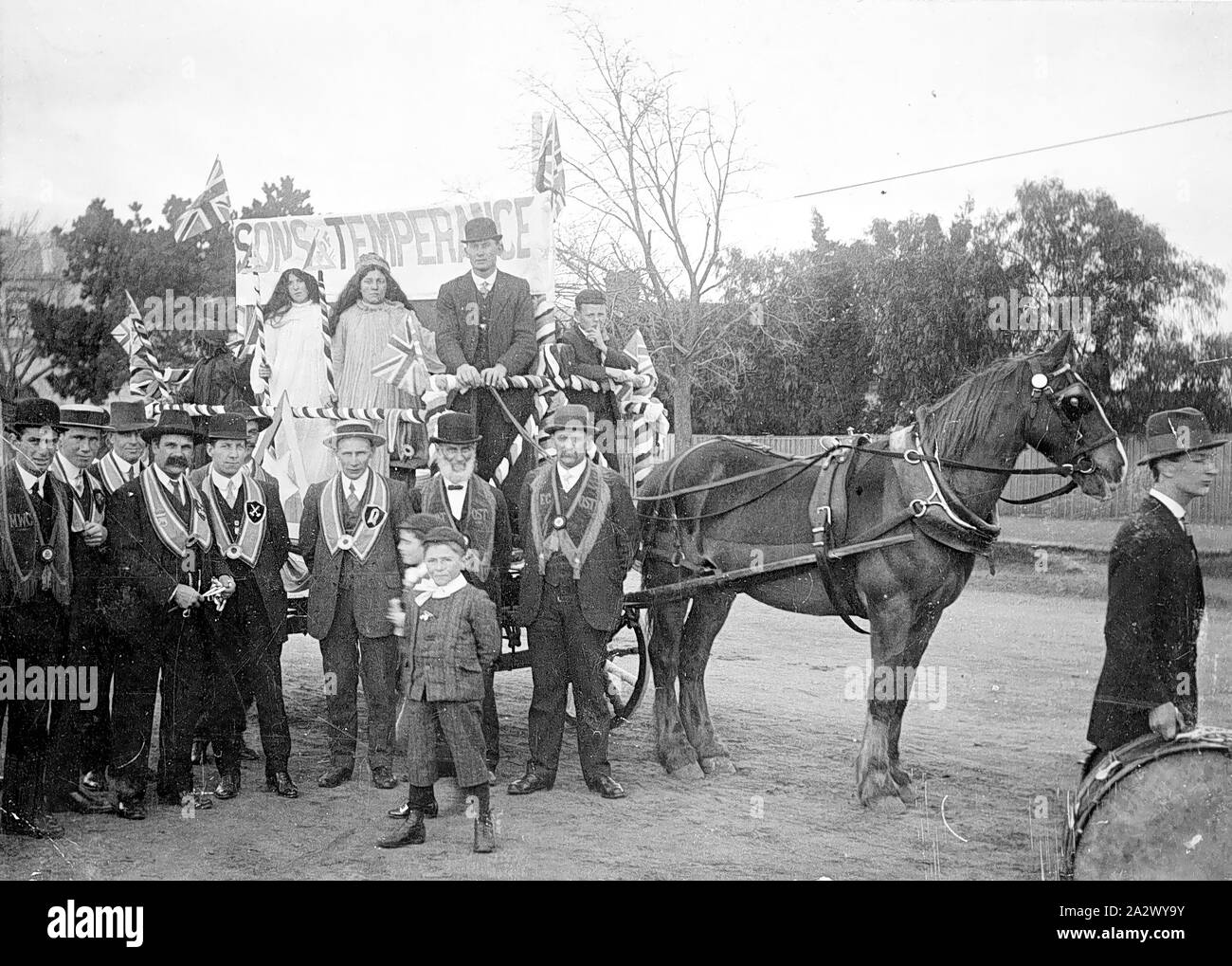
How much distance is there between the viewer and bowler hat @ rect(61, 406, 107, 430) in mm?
5469

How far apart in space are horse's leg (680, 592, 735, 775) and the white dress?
2527 mm

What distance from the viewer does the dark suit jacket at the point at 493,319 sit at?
20.2 feet

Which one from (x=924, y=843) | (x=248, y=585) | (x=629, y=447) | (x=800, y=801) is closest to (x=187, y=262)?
(x=248, y=585)

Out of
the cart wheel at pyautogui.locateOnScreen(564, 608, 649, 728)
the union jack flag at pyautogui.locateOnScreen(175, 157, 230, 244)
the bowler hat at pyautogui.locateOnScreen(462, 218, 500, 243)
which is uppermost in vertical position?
the union jack flag at pyautogui.locateOnScreen(175, 157, 230, 244)

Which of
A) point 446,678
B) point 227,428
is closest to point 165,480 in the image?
point 227,428

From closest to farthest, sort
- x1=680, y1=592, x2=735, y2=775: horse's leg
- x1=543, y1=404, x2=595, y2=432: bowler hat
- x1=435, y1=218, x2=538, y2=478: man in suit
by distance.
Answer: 1. x1=543, y1=404, x2=595, y2=432: bowler hat
2. x1=680, y1=592, x2=735, y2=775: horse's leg
3. x1=435, y1=218, x2=538, y2=478: man in suit

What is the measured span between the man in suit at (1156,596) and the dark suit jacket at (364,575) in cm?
342

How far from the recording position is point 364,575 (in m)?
5.57

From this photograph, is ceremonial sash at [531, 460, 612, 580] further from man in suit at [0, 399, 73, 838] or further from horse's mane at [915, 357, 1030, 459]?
man in suit at [0, 399, 73, 838]

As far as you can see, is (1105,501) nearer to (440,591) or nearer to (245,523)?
(440,591)

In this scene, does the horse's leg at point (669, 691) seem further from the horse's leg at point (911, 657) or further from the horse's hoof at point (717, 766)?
the horse's leg at point (911, 657)

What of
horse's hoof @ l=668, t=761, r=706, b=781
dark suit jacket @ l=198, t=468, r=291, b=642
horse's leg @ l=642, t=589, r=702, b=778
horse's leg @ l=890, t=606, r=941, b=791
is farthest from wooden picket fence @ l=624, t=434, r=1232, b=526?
dark suit jacket @ l=198, t=468, r=291, b=642

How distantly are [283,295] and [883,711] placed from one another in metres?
4.34
